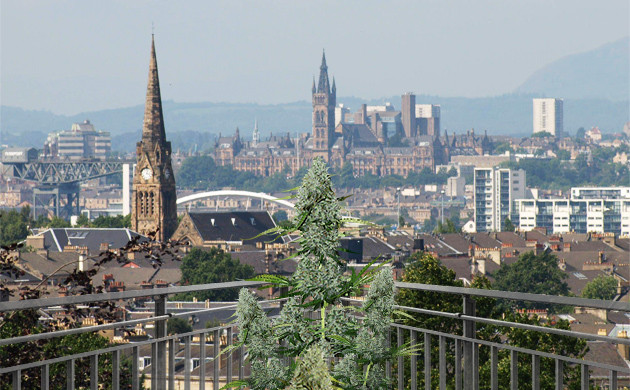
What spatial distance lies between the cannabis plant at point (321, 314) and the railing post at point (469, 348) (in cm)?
28

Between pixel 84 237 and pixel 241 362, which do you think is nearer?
pixel 241 362

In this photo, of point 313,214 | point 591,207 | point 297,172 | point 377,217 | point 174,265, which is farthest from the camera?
point 297,172

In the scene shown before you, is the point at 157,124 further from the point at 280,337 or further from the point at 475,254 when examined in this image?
the point at 280,337

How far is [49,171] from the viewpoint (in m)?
151

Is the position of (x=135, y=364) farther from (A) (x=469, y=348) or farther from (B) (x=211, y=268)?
(B) (x=211, y=268)

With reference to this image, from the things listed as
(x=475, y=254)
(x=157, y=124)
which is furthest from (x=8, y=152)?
(x=475, y=254)

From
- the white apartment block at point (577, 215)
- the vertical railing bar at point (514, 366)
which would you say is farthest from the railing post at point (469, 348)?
the white apartment block at point (577, 215)

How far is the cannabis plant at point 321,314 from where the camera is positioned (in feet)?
10.2

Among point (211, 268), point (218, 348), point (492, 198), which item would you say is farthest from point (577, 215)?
point (218, 348)

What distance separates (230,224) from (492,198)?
67445mm

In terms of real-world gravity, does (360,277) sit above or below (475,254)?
above

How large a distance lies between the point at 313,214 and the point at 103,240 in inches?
3144

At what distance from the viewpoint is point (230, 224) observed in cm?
9325

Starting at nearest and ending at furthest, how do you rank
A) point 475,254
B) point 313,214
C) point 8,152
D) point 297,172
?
1. point 313,214
2. point 475,254
3. point 8,152
4. point 297,172
